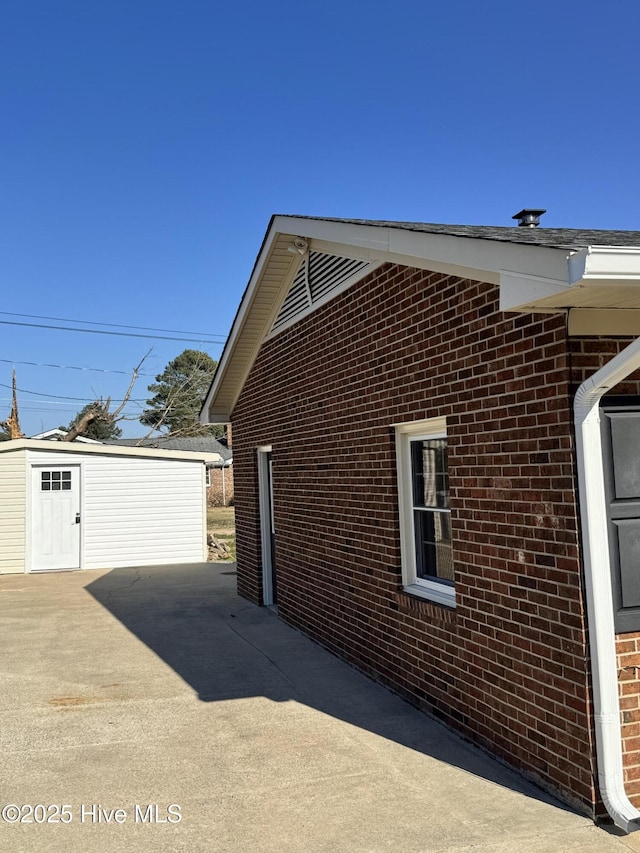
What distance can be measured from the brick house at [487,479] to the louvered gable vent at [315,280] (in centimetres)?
3

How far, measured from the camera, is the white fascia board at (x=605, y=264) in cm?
323

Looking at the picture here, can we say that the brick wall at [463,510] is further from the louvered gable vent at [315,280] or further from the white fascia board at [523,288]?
the white fascia board at [523,288]

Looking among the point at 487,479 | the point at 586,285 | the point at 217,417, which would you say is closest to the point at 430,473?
the point at 487,479

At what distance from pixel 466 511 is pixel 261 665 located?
3340mm

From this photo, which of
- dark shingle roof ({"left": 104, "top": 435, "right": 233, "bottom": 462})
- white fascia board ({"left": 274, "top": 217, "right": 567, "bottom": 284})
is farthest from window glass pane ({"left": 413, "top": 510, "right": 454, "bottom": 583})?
dark shingle roof ({"left": 104, "top": 435, "right": 233, "bottom": 462})

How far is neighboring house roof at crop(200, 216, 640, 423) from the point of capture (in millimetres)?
3359

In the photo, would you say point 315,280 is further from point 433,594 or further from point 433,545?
point 433,594

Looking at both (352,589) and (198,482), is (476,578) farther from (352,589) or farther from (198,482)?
(198,482)

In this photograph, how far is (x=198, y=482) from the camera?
56.2 feet

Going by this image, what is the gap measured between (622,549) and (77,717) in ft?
14.6

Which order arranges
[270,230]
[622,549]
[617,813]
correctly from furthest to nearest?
[270,230] → [622,549] → [617,813]

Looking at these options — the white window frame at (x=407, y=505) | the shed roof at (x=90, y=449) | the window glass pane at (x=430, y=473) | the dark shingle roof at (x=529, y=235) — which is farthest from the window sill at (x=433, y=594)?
the shed roof at (x=90, y=449)

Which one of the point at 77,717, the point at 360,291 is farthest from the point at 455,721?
the point at 360,291

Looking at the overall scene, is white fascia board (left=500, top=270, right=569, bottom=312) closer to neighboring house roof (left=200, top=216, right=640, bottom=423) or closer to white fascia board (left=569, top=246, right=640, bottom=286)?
neighboring house roof (left=200, top=216, right=640, bottom=423)
